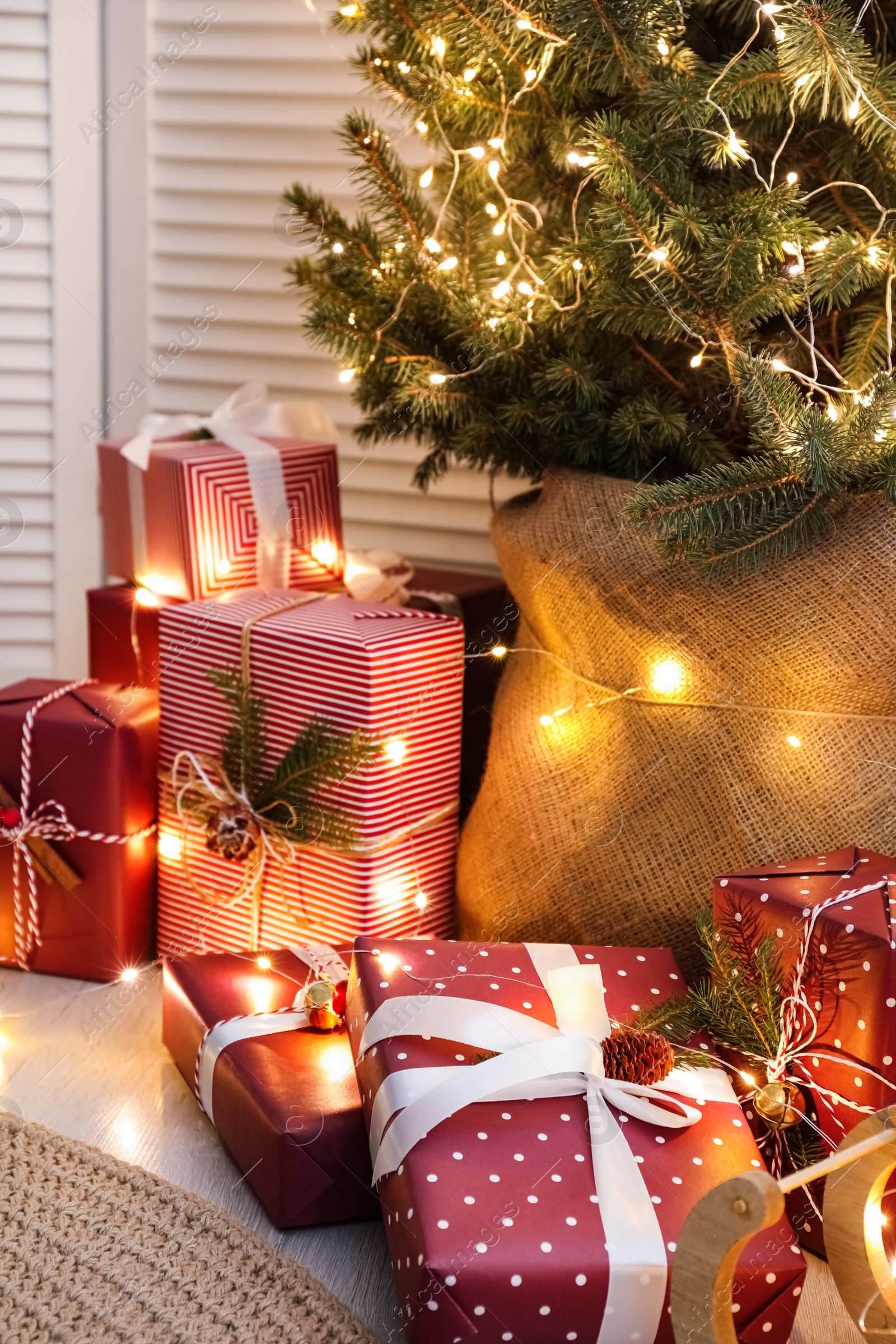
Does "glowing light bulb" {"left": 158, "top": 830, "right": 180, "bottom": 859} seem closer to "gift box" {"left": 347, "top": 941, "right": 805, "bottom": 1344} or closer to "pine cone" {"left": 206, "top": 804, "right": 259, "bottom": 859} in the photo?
"pine cone" {"left": 206, "top": 804, "right": 259, "bottom": 859}

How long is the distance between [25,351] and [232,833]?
83 centimetres

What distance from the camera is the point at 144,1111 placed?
2.95 ft

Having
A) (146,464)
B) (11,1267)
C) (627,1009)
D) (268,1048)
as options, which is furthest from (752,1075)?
(146,464)

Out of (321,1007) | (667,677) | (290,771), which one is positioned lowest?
(321,1007)

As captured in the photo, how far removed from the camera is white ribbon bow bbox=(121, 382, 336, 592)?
117 cm

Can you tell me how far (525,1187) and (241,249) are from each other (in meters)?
1.18

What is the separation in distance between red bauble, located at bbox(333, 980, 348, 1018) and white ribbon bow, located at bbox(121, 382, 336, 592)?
1.42ft

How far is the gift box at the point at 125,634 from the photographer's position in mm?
1181

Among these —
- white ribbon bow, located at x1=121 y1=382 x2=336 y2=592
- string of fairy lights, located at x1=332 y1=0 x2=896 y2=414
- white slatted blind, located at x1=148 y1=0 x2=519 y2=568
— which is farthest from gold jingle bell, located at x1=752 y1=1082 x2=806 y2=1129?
white slatted blind, located at x1=148 y1=0 x2=519 y2=568

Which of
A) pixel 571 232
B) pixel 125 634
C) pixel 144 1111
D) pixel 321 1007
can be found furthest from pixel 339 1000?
pixel 571 232

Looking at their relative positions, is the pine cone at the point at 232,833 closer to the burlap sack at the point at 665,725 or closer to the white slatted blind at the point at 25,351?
the burlap sack at the point at 665,725

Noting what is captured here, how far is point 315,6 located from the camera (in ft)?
4.53

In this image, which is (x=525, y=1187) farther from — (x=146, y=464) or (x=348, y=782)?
(x=146, y=464)

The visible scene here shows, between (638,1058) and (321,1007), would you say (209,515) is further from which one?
(638,1058)
